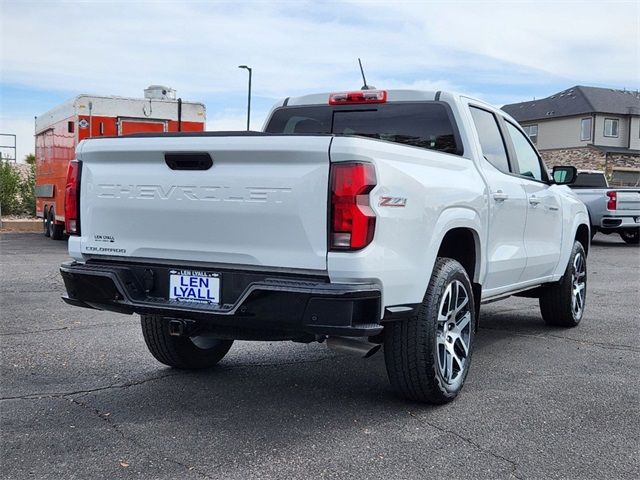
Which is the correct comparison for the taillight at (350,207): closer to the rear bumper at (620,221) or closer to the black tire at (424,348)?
the black tire at (424,348)

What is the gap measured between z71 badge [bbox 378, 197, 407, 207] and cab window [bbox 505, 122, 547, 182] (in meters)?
2.53

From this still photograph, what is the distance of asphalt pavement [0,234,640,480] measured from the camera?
12.0 feet

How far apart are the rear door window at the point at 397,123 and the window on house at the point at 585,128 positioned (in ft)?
148

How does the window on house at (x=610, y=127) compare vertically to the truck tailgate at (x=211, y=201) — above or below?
above

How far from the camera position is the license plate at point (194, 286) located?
4.09 metres

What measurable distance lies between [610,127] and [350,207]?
48.3 meters

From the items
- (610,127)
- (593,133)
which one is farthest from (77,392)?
(610,127)

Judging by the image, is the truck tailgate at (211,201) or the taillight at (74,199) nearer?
the truck tailgate at (211,201)

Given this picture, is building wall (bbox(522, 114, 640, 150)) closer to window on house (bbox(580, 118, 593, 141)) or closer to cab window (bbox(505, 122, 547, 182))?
window on house (bbox(580, 118, 593, 141))

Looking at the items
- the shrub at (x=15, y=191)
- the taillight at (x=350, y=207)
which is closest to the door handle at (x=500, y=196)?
the taillight at (x=350, y=207)

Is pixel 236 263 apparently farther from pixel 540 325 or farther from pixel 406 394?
pixel 540 325

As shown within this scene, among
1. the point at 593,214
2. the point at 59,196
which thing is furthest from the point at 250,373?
the point at 593,214

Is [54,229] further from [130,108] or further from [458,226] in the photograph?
[458,226]

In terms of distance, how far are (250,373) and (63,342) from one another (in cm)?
187
